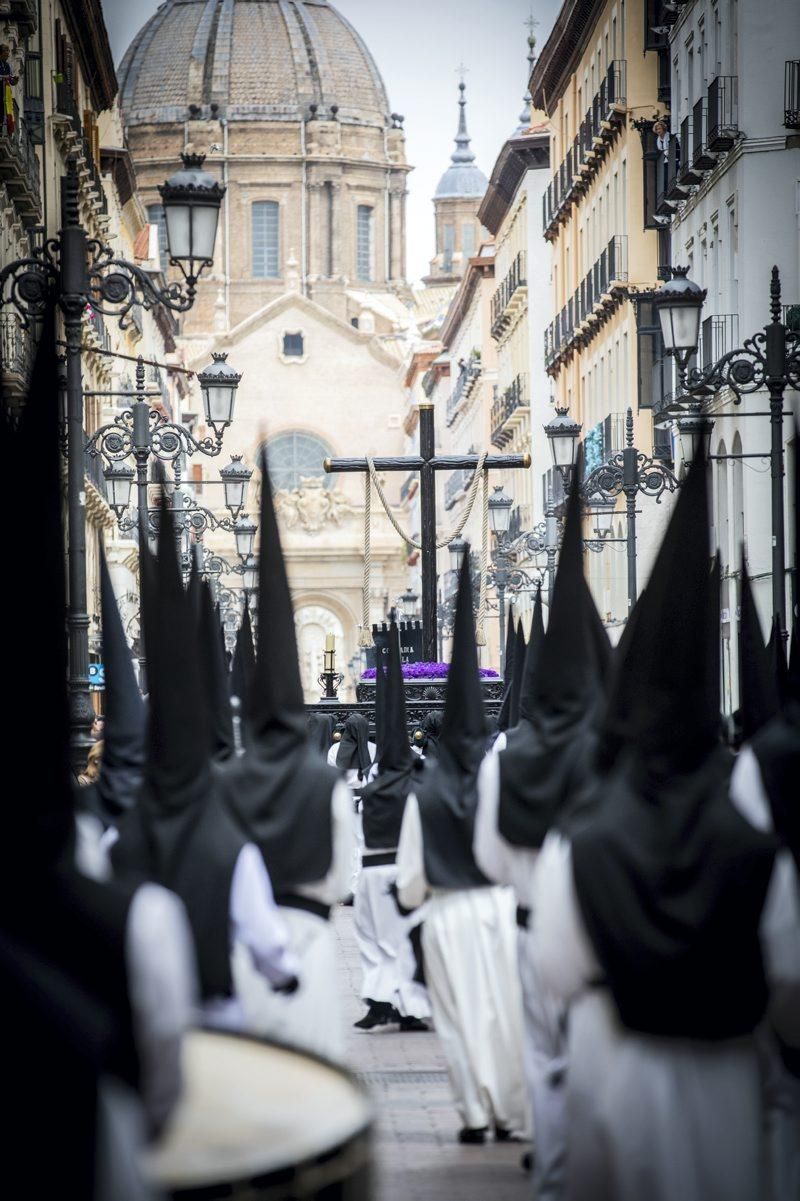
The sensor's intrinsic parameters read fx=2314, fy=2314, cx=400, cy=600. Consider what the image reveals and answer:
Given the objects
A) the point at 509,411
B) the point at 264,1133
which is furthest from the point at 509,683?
the point at 509,411

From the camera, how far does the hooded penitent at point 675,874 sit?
5.83 metres

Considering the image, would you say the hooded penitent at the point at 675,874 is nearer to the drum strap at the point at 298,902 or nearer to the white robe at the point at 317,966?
the white robe at the point at 317,966

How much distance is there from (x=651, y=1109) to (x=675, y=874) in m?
0.60

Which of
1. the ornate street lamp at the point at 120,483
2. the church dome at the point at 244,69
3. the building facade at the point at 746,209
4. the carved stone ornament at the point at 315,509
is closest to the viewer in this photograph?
the ornate street lamp at the point at 120,483

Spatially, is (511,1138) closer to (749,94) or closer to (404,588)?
(749,94)

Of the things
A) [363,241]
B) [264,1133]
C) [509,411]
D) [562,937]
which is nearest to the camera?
[264,1133]

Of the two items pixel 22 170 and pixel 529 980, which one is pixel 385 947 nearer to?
pixel 529 980

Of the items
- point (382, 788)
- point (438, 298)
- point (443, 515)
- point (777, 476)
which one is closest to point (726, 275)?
point (777, 476)

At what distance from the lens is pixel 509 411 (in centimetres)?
6556

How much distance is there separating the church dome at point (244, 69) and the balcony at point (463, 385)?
26971 mm

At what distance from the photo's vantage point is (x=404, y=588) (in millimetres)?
91625

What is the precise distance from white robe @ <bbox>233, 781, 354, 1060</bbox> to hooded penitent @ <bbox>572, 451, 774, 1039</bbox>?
7.51 ft

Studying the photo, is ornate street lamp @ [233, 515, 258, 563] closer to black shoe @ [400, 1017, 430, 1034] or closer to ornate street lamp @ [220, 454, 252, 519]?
ornate street lamp @ [220, 454, 252, 519]

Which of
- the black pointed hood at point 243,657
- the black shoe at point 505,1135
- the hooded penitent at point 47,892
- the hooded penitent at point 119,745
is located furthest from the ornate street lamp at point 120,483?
the hooded penitent at point 47,892
